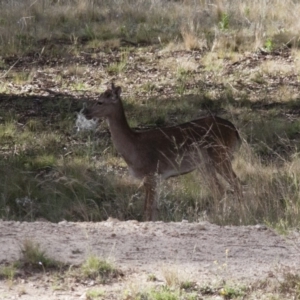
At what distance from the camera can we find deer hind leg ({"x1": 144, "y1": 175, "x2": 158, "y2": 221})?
10.1 meters

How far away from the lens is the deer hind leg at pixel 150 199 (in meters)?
10.1

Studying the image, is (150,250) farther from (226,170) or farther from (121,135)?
(121,135)

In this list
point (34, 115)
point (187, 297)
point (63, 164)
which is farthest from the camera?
point (34, 115)

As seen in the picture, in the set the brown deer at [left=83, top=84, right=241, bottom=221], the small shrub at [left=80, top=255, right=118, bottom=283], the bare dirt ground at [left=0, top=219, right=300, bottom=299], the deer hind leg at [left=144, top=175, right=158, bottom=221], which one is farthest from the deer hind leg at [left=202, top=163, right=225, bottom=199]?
the small shrub at [left=80, top=255, right=118, bottom=283]

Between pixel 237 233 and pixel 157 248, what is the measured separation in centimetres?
87

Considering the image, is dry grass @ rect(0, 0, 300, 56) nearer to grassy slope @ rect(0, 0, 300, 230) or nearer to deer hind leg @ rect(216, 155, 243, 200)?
grassy slope @ rect(0, 0, 300, 230)

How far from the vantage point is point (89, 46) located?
18.8 m

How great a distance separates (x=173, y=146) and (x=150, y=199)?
1.00 metres

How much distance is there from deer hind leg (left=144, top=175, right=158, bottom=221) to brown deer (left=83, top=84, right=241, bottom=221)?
0.6 inches

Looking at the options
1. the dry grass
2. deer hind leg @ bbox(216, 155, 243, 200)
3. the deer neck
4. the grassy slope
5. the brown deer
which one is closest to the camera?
the grassy slope

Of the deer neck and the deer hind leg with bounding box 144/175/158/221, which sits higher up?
the deer neck

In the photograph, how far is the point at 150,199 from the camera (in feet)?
34.6

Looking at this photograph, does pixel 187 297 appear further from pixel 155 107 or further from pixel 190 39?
pixel 190 39

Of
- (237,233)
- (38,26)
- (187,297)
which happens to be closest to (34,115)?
(38,26)
